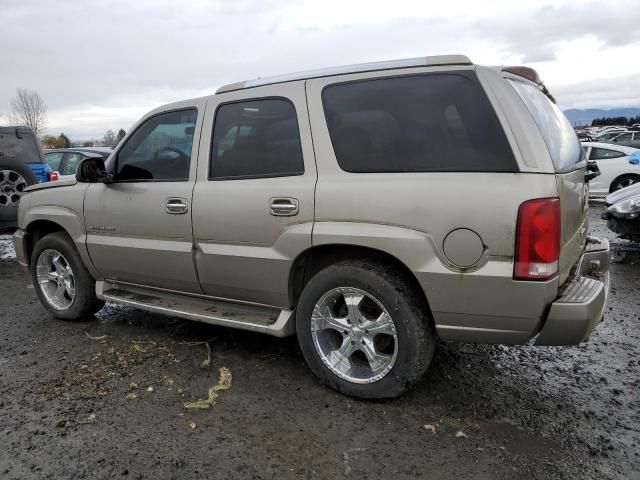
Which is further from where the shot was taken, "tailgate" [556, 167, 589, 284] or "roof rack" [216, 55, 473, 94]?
"roof rack" [216, 55, 473, 94]

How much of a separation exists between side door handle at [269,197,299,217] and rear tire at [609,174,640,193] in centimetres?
1133

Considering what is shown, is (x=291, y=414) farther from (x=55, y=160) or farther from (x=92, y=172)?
(x=55, y=160)

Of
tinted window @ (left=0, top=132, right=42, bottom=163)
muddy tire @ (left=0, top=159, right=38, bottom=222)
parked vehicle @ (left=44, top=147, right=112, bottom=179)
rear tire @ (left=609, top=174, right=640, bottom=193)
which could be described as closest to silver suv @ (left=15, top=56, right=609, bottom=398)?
muddy tire @ (left=0, top=159, right=38, bottom=222)

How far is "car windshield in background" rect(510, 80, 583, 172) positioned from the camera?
2803 millimetres

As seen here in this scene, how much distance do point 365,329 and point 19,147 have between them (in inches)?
297

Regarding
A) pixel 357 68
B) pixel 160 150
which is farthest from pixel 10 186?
pixel 357 68

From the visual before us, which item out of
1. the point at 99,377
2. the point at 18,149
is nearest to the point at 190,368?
the point at 99,377

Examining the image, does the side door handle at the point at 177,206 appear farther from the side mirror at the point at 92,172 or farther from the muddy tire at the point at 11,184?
the muddy tire at the point at 11,184

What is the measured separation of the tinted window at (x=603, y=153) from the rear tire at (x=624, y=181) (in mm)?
555

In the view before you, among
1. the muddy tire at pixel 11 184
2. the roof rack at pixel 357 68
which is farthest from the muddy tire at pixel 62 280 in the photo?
the muddy tire at pixel 11 184

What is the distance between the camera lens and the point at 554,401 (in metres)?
3.14

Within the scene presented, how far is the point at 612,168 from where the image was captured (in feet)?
39.9

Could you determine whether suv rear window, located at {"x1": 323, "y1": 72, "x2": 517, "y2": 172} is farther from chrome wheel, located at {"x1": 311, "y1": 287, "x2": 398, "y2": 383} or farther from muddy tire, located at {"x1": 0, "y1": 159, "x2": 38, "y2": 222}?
muddy tire, located at {"x1": 0, "y1": 159, "x2": 38, "y2": 222}

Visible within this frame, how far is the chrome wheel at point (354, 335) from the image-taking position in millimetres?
3045
